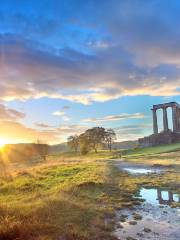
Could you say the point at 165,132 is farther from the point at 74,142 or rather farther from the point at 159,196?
the point at 159,196

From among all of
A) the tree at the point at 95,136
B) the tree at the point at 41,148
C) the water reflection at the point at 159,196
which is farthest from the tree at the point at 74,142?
the water reflection at the point at 159,196

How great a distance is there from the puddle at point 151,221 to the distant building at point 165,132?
83.2m

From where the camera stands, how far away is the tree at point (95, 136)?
136 meters

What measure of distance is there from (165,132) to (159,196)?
8562 centimetres

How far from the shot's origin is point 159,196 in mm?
21875

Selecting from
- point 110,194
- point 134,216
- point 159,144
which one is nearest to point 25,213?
point 134,216

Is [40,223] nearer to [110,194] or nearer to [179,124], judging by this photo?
[110,194]

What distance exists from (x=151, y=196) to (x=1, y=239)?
43.3 feet

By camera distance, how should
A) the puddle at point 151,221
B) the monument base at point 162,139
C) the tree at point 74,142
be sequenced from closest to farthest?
the puddle at point 151,221 → the monument base at point 162,139 → the tree at point 74,142

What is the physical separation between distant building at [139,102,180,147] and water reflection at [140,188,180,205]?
7906 centimetres

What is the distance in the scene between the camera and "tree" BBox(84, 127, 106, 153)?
447ft

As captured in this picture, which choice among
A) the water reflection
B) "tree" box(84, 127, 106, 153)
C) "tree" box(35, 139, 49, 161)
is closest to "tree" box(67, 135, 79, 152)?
"tree" box(84, 127, 106, 153)

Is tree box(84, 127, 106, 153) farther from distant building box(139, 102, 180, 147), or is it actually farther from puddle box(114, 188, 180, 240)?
puddle box(114, 188, 180, 240)

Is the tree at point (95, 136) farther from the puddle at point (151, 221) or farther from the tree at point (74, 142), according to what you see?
the puddle at point (151, 221)
